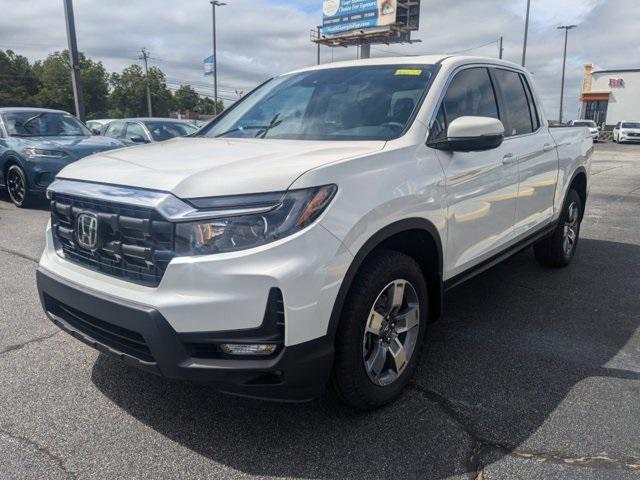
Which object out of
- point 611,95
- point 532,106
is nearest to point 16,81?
point 611,95

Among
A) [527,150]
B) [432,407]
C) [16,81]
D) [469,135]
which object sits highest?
[16,81]

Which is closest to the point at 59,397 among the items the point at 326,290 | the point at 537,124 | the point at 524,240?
the point at 326,290

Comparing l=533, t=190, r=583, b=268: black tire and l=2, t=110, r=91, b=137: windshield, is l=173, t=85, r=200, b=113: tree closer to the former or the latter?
l=2, t=110, r=91, b=137: windshield

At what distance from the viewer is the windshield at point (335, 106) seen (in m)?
3.21

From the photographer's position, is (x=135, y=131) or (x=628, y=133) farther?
(x=628, y=133)

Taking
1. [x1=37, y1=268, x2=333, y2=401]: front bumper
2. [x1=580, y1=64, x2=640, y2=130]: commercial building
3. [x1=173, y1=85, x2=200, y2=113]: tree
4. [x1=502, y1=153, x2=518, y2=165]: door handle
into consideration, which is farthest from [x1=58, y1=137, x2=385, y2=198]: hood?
[x1=173, y1=85, x2=200, y2=113]: tree

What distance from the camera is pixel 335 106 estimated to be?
351 centimetres

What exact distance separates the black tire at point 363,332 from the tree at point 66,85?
77.6 meters

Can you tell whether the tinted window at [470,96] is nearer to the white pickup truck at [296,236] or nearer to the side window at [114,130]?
the white pickup truck at [296,236]

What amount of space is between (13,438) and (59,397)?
0.39 meters

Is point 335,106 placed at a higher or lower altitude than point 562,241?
higher

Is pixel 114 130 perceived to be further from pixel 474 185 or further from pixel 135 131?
pixel 474 185

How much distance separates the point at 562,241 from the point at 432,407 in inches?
125

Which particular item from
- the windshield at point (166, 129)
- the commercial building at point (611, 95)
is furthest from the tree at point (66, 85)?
the windshield at point (166, 129)
